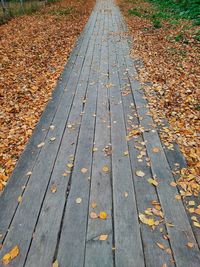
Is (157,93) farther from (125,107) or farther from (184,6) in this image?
(184,6)

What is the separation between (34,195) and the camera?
3217mm

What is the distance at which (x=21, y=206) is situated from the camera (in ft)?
10.1

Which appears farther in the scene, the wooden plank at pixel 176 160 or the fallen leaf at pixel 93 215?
the wooden plank at pixel 176 160

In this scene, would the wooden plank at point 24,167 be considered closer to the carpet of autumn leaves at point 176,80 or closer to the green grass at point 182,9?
the carpet of autumn leaves at point 176,80

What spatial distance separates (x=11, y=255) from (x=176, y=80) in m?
5.25

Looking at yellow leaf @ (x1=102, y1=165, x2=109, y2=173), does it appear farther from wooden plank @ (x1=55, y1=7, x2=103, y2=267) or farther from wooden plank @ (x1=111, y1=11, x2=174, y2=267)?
wooden plank @ (x1=111, y1=11, x2=174, y2=267)

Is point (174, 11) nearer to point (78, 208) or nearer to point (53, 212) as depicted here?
point (78, 208)

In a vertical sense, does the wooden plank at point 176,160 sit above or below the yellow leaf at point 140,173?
below

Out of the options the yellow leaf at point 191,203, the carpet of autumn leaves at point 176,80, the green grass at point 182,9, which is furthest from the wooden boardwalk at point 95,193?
the green grass at point 182,9

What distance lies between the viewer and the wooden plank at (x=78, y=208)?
2.52 m

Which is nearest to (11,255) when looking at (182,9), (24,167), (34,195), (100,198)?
(34,195)

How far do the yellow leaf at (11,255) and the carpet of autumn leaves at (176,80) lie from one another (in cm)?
203

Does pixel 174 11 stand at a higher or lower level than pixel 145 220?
lower

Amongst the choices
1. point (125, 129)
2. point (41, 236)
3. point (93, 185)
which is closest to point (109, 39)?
point (125, 129)
